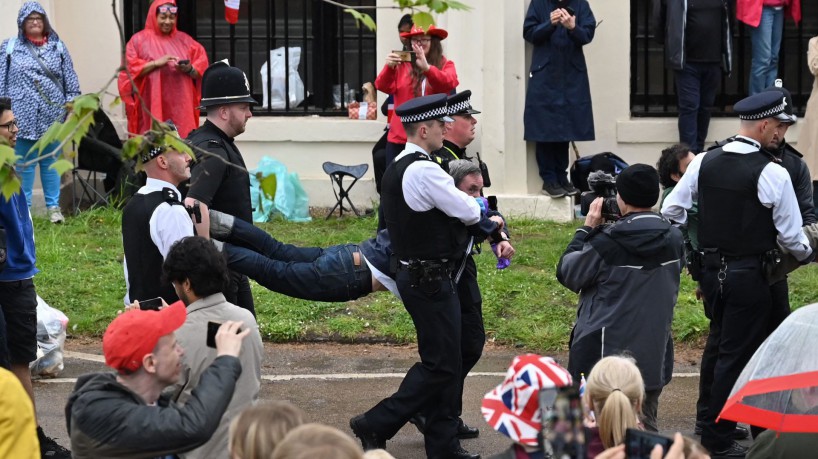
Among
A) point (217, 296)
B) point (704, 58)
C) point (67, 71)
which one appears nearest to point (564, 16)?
point (704, 58)

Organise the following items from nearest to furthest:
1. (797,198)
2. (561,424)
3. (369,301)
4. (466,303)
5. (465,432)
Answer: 1. (561,424)
2. (466,303)
3. (797,198)
4. (465,432)
5. (369,301)

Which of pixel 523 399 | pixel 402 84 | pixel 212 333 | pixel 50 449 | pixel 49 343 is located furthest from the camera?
pixel 402 84

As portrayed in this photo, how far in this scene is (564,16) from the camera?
13.1 metres

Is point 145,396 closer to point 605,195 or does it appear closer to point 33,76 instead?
point 605,195

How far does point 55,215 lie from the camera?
44.2 feet

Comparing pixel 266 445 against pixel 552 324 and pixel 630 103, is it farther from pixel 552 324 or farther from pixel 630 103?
pixel 630 103

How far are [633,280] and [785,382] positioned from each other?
7.11 ft

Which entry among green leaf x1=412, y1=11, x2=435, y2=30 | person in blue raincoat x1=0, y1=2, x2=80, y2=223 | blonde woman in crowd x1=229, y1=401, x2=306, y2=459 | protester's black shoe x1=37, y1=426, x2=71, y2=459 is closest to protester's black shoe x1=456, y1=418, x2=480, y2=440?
protester's black shoe x1=37, y1=426, x2=71, y2=459

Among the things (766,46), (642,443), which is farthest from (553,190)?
(642,443)

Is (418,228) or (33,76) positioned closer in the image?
(418,228)

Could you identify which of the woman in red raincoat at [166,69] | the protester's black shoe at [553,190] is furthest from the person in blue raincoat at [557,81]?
the woman in red raincoat at [166,69]

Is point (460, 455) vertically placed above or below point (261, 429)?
below

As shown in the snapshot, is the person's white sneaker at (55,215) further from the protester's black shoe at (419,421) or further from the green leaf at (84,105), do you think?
the green leaf at (84,105)

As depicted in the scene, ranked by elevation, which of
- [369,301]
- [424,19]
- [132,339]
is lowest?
[369,301]
